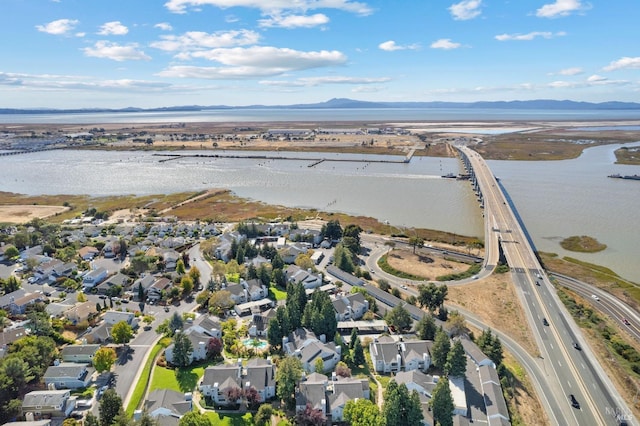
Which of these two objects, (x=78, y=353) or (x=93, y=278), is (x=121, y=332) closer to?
(x=78, y=353)

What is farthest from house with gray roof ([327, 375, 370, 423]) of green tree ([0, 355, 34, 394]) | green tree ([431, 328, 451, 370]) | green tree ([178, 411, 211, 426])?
green tree ([0, 355, 34, 394])

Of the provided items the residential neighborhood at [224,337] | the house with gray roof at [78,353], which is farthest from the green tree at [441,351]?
the house with gray roof at [78,353]

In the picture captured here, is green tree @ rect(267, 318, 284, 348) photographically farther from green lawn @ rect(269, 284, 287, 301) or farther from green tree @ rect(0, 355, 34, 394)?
green tree @ rect(0, 355, 34, 394)

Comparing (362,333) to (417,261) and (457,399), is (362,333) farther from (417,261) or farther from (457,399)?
(417,261)

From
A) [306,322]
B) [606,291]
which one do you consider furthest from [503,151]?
[306,322]

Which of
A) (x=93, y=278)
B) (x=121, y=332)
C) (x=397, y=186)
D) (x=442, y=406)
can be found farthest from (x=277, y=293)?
Result: (x=397, y=186)

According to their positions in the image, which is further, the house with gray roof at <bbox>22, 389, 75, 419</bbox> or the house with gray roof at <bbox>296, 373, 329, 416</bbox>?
the house with gray roof at <bbox>296, 373, 329, 416</bbox>
